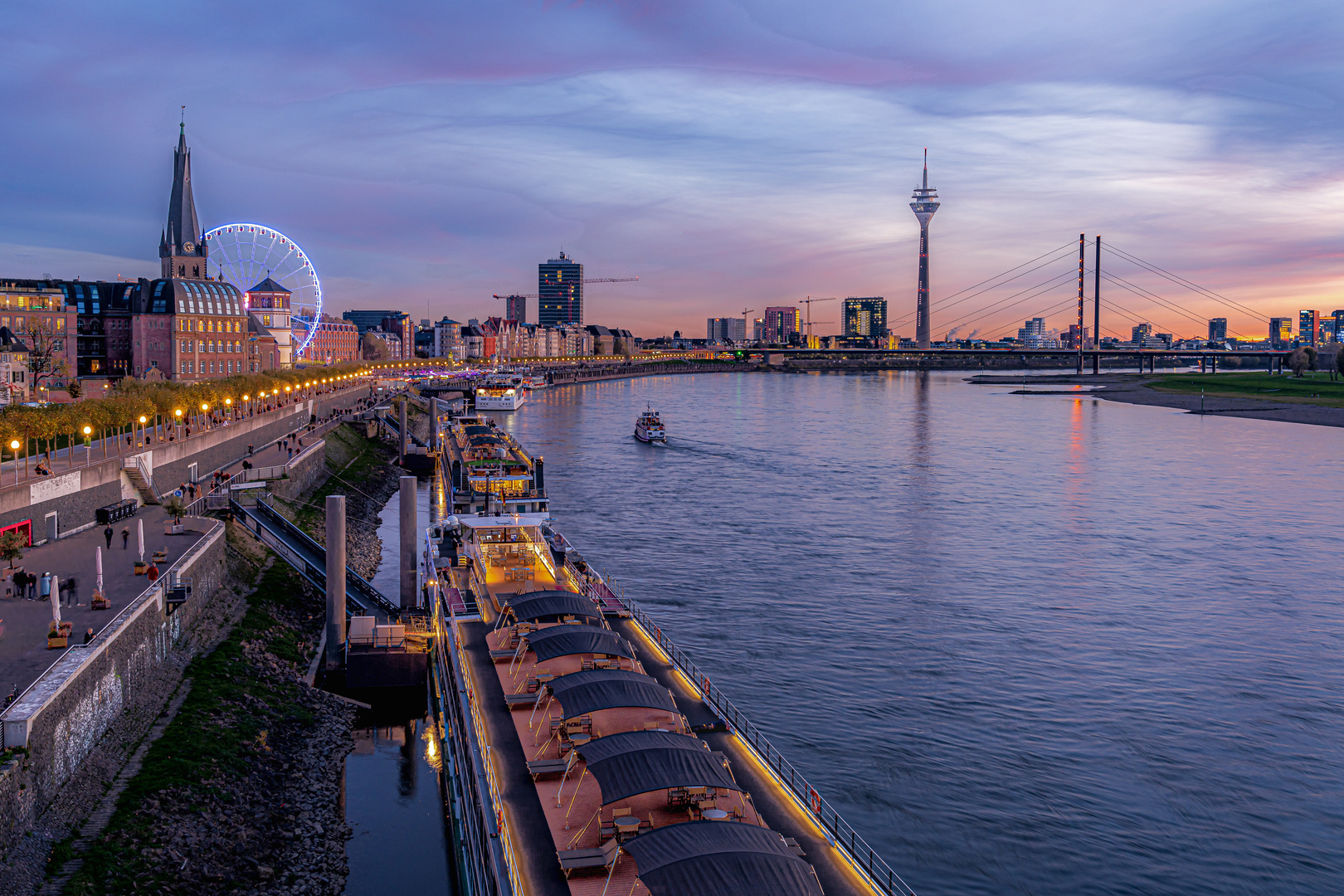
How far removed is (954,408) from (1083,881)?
13141 cm

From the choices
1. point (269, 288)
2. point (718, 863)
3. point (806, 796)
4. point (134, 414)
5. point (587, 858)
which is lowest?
point (806, 796)

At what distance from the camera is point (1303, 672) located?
2962 centimetres

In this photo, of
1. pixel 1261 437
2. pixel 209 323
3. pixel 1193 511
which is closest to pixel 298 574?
pixel 1193 511

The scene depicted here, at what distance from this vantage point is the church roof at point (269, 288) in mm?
153375

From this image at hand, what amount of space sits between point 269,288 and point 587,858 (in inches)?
6186

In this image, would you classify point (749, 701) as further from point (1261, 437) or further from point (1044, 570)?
point (1261, 437)

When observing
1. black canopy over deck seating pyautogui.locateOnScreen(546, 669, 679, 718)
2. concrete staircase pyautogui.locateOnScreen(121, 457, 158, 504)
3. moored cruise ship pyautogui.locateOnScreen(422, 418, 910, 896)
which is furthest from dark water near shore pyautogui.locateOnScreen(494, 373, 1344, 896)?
concrete staircase pyautogui.locateOnScreen(121, 457, 158, 504)

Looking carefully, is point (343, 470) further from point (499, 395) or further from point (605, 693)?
point (499, 395)

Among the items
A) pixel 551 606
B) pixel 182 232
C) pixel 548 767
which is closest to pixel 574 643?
pixel 551 606

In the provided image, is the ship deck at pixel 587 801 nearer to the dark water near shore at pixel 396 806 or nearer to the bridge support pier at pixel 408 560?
the dark water near shore at pixel 396 806

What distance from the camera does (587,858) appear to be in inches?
507

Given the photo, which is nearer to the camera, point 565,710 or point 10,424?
point 565,710

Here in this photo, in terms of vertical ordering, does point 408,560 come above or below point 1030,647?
above

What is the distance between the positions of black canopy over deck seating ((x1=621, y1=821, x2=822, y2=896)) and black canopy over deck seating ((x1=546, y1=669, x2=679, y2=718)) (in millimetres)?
3979
